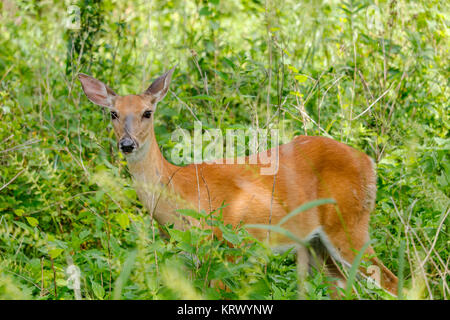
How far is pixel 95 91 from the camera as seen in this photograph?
14.4ft

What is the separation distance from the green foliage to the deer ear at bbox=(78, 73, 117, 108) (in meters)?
0.26

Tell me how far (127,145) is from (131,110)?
0.37 metres

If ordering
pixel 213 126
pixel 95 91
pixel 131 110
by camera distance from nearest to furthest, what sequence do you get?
pixel 131 110 → pixel 95 91 → pixel 213 126

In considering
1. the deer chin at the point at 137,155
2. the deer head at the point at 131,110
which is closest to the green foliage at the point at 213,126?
the deer chin at the point at 137,155

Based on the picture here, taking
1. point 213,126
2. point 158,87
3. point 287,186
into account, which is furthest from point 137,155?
point 287,186

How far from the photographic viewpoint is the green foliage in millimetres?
2865

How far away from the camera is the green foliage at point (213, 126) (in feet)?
9.40

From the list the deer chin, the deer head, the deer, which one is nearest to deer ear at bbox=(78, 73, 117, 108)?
the deer head

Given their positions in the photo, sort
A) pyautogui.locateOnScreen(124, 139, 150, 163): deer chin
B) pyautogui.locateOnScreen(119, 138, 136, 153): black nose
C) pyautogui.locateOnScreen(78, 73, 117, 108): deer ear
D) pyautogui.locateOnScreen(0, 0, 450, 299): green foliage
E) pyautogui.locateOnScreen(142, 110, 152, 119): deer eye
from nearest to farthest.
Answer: pyautogui.locateOnScreen(0, 0, 450, 299): green foliage < pyautogui.locateOnScreen(119, 138, 136, 153): black nose < pyautogui.locateOnScreen(124, 139, 150, 163): deer chin < pyautogui.locateOnScreen(142, 110, 152, 119): deer eye < pyautogui.locateOnScreen(78, 73, 117, 108): deer ear

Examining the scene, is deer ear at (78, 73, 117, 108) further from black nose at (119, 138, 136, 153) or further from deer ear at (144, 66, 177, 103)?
black nose at (119, 138, 136, 153)

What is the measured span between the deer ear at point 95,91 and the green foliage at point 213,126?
26cm

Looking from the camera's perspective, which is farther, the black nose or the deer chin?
the deer chin

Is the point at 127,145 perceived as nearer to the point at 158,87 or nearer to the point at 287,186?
the point at 158,87
